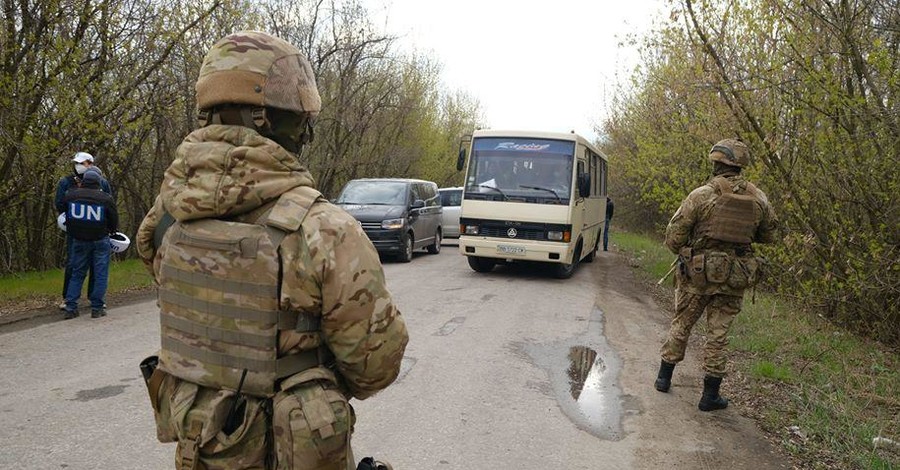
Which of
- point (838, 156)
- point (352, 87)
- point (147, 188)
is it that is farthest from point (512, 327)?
point (352, 87)

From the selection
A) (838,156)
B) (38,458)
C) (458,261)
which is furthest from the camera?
(458,261)

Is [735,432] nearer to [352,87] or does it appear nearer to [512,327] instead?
[512,327]

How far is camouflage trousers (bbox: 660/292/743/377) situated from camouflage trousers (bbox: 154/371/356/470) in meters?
3.90

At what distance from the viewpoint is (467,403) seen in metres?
4.96

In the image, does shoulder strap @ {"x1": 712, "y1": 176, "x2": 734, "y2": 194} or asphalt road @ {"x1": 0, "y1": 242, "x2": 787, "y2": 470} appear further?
shoulder strap @ {"x1": 712, "y1": 176, "x2": 734, "y2": 194}

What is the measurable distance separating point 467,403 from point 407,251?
9.26m

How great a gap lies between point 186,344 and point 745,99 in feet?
26.3

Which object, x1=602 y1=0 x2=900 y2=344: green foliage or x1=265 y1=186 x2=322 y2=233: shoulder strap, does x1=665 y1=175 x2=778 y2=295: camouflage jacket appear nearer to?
x1=602 y1=0 x2=900 y2=344: green foliage

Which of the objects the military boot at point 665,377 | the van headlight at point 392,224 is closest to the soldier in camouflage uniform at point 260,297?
the military boot at point 665,377

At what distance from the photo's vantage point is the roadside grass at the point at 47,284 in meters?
8.28

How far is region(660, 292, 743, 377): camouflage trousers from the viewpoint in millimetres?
5039

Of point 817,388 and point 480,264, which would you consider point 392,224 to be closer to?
point 480,264

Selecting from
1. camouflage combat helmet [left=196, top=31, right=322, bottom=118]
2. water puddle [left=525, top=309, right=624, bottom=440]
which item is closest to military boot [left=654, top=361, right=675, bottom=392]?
water puddle [left=525, top=309, right=624, bottom=440]

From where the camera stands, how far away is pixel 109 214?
7.39m
